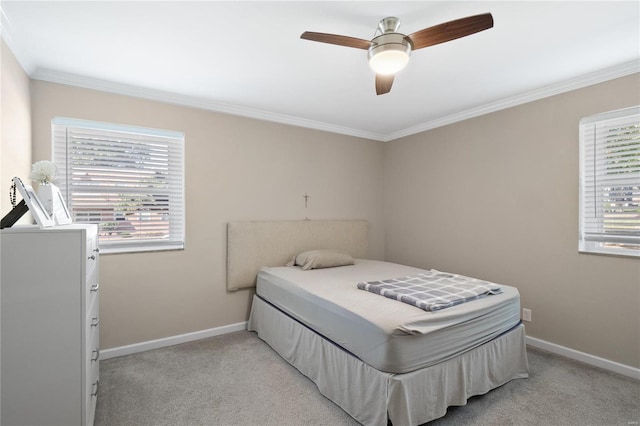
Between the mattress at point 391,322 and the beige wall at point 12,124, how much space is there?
6.94 feet

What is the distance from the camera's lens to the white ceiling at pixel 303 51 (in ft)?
5.94

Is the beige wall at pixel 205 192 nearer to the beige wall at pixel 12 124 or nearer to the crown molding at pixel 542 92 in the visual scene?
the beige wall at pixel 12 124

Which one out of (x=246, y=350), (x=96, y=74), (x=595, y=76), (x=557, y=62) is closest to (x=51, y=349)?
(x=246, y=350)

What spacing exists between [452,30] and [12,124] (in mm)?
2792

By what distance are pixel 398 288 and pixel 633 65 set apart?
250 centimetres

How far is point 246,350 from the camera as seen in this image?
9.81ft

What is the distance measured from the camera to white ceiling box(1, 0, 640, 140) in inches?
71.3

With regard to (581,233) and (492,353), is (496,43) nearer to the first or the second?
(581,233)

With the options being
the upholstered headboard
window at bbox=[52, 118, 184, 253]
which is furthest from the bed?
window at bbox=[52, 118, 184, 253]

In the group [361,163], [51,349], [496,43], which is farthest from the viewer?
[361,163]

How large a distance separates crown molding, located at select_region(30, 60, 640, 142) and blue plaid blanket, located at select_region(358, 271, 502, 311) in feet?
6.21

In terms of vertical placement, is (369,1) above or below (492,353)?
above

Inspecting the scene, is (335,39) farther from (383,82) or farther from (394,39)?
(383,82)

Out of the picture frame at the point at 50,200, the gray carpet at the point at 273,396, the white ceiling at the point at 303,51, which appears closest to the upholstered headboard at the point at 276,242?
the gray carpet at the point at 273,396
